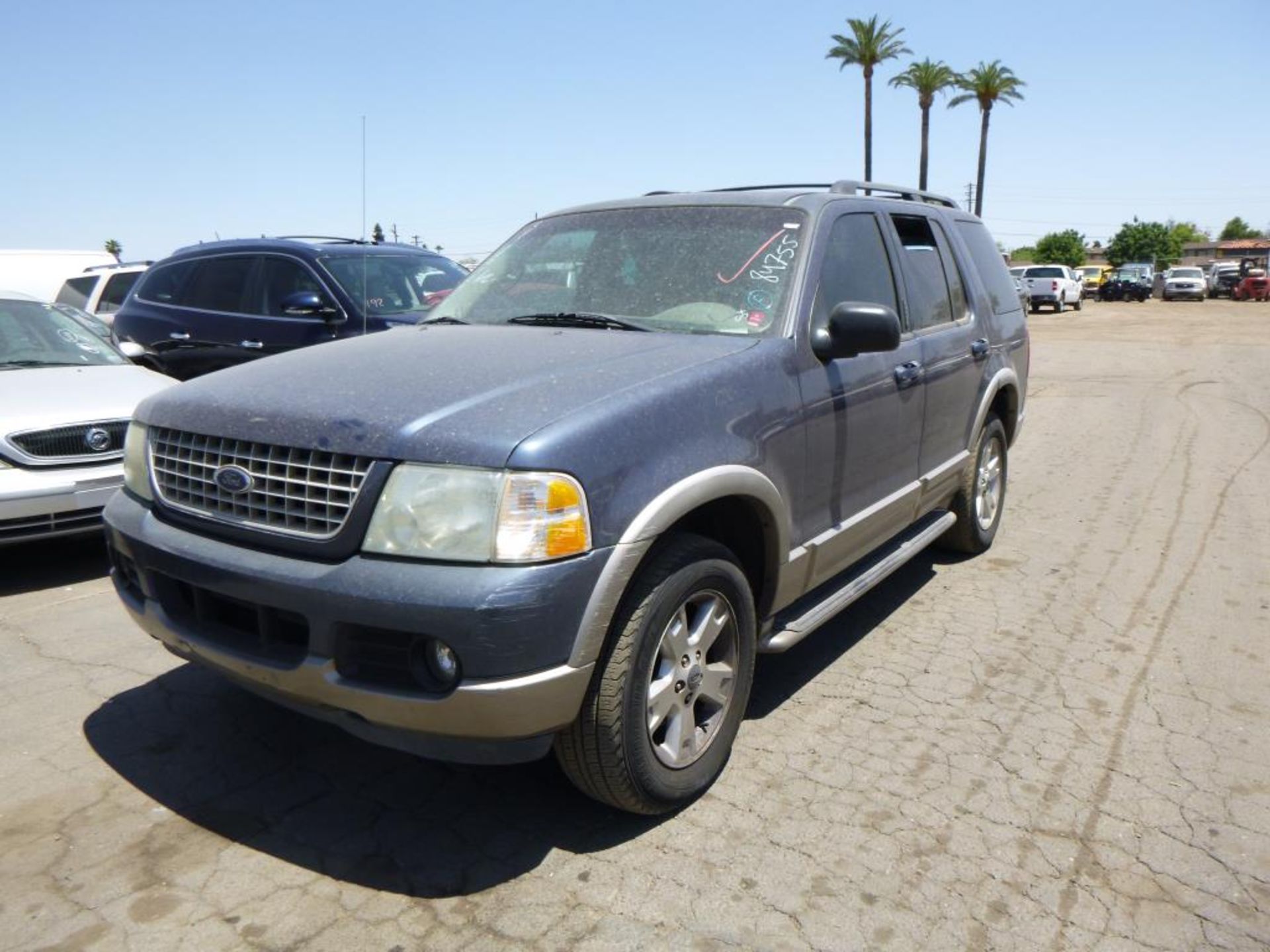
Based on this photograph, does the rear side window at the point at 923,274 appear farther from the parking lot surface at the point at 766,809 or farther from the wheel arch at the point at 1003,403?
the parking lot surface at the point at 766,809

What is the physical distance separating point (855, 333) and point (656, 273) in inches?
32.8

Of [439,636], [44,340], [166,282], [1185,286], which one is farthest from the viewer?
[1185,286]

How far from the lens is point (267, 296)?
25.7ft

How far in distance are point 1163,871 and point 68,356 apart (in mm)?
6485

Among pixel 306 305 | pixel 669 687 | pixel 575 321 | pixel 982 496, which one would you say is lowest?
pixel 669 687

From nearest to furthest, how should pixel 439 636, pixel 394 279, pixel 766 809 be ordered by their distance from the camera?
pixel 439 636, pixel 766 809, pixel 394 279

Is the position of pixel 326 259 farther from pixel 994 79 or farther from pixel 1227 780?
pixel 994 79

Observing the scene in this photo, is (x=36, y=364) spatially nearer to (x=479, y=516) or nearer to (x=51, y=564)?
(x=51, y=564)

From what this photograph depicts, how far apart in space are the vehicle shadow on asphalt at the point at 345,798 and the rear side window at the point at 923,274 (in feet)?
8.85

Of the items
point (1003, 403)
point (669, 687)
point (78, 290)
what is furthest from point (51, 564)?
point (78, 290)

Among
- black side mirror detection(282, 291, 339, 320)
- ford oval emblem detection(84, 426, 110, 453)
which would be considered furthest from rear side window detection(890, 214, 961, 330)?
ford oval emblem detection(84, 426, 110, 453)

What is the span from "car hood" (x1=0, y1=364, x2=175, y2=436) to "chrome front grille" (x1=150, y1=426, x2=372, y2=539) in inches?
106

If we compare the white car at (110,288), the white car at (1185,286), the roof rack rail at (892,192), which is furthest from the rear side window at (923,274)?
the white car at (1185,286)

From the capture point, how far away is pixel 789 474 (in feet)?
11.4
